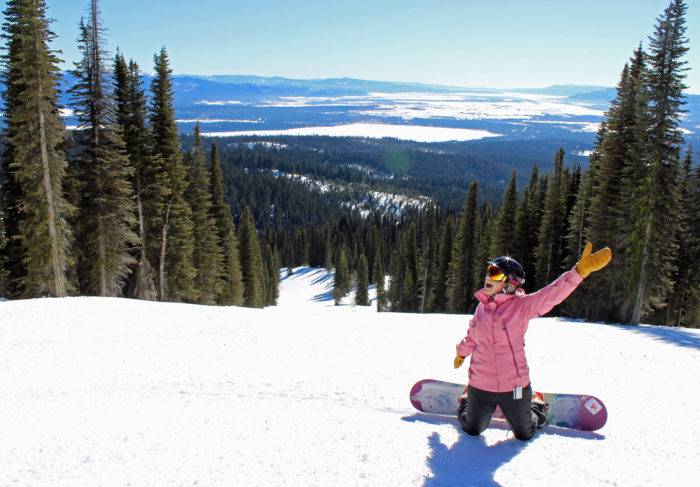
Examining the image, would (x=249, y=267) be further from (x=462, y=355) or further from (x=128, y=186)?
(x=462, y=355)

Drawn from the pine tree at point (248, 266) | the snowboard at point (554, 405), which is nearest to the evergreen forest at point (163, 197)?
the pine tree at point (248, 266)

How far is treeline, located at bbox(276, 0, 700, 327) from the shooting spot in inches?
797

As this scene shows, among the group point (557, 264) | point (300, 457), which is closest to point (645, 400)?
point (300, 457)

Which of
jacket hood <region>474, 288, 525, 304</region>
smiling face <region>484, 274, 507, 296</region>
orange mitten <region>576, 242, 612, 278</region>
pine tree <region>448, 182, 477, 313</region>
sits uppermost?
orange mitten <region>576, 242, 612, 278</region>

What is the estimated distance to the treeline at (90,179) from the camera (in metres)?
20.0

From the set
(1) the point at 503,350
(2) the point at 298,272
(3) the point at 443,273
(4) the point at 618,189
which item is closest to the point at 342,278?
(2) the point at 298,272

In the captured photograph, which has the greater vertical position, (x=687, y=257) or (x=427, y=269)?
(x=687, y=257)

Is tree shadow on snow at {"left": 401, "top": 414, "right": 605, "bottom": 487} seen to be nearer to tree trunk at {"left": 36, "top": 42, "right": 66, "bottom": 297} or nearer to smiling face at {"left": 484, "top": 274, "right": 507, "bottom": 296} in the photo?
smiling face at {"left": 484, "top": 274, "right": 507, "bottom": 296}

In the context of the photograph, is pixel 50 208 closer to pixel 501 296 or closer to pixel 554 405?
pixel 501 296

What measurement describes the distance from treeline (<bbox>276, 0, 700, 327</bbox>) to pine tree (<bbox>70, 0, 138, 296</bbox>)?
23.5 m

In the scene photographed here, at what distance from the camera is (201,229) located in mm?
33844

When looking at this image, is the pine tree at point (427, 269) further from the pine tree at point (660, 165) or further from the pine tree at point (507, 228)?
the pine tree at point (660, 165)

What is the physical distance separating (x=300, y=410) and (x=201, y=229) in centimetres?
2920

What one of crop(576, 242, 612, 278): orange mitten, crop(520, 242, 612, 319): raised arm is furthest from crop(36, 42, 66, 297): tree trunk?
crop(576, 242, 612, 278): orange mitten
